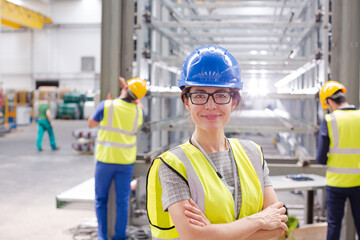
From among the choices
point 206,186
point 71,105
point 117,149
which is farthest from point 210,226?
point 71,105

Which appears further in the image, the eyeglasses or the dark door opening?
the dark door opening

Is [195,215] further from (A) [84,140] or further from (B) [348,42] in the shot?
(A) [84,140]

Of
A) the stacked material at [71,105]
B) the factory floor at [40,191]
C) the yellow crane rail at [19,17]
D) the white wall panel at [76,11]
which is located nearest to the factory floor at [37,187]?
the factory floor at [40,191]

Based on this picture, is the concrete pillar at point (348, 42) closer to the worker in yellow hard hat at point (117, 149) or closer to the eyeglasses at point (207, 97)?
the worker in yellow hard hat at point (117, 149)

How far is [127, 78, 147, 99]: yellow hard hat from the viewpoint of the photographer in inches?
151

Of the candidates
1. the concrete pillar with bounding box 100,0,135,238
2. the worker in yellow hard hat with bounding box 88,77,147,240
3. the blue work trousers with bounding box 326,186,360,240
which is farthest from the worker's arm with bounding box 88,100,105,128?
the blue work trousers with bounding box 326,186,360,240

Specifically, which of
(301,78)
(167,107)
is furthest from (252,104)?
(167,107)

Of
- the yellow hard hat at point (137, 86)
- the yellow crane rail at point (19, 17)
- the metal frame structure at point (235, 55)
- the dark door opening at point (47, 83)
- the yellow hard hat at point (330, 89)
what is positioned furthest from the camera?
the dark door opening at point (47, 83)

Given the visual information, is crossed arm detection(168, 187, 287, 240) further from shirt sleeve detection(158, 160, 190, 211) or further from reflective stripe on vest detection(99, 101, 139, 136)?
reflective stripe on vest detection(99, 101, 139, 136)

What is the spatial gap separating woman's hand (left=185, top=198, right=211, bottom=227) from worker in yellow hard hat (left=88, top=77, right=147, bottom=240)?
272cm

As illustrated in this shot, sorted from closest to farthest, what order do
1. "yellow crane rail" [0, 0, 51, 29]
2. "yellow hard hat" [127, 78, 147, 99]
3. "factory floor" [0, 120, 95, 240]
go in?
"yellow hard hat" [127, 78, 147, 99] → "factory floor" [0, 120, 95, 240] → "yellow crane rail" [0, 0, 51, 29]

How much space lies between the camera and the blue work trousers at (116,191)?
3877 mm

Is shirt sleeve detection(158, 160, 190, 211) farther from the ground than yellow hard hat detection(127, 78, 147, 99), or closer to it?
closer to it

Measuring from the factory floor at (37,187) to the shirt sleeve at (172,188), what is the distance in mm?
3115
